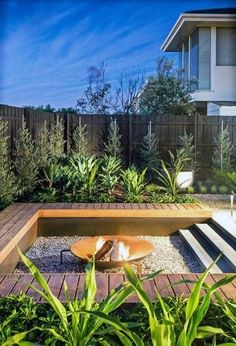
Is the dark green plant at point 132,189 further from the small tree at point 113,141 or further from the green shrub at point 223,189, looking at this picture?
the small tree at point 113,141

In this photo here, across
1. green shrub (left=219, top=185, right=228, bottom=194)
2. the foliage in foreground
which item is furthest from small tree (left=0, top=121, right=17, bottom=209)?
green shrub (left=219, top=185, right=228, bottom=194)

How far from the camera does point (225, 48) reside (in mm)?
12266

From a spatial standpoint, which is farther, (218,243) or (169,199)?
(169,199)

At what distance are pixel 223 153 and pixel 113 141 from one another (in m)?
2.18

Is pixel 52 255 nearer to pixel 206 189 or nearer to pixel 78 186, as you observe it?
pixel 78 186

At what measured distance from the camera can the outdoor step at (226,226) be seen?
4.78 m

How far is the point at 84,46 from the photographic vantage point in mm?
8930

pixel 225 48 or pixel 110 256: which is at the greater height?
pixel 225 48

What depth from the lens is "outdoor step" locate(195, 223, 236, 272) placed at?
4.16 meters

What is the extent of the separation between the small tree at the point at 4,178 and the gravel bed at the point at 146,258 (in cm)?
81

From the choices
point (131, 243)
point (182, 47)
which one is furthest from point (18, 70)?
point (182, 47)

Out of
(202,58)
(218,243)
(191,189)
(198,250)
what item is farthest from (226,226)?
(202,58)

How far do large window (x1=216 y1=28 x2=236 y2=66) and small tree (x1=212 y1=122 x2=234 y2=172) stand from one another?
3.85m

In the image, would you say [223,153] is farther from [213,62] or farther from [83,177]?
[213,62]
